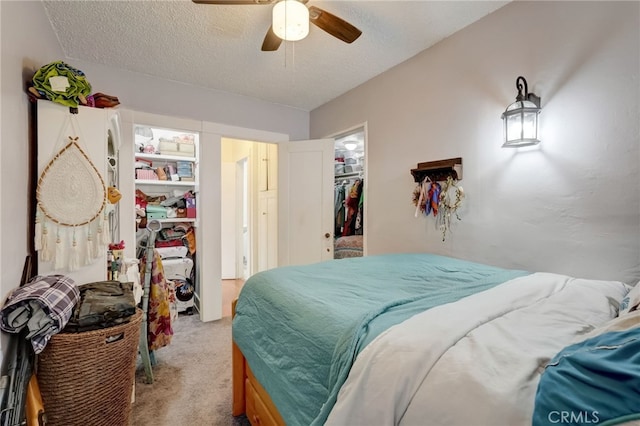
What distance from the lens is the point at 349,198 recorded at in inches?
157

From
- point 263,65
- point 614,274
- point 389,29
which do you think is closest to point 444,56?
point 389,29

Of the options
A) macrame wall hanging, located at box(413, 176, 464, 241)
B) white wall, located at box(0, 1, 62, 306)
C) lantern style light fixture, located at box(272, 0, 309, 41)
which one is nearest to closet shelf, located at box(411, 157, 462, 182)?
macrame wall hanging, located at box(413, 176, 464, 241)

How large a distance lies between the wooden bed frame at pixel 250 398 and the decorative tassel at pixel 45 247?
95 cm

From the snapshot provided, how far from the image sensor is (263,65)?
2.59 m

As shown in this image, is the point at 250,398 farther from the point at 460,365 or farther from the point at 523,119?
the point at 523,119

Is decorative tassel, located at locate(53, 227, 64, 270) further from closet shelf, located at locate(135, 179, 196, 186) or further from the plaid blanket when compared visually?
closet shelf, located at locate(135, 179, 196, 186)

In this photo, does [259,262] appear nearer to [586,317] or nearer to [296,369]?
[296,369]

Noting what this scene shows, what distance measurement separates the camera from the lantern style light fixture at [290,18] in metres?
1.49

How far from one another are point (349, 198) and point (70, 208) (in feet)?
10.0

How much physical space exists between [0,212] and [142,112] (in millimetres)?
1948

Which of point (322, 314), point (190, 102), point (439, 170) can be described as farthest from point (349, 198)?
point (322, 314)

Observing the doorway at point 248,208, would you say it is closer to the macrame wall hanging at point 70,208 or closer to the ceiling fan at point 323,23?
the ceiling fan at point 323,23

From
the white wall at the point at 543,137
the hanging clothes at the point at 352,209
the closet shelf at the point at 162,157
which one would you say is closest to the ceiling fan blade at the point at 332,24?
the white wall at the point at 543,137

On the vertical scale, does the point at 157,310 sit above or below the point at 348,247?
below
